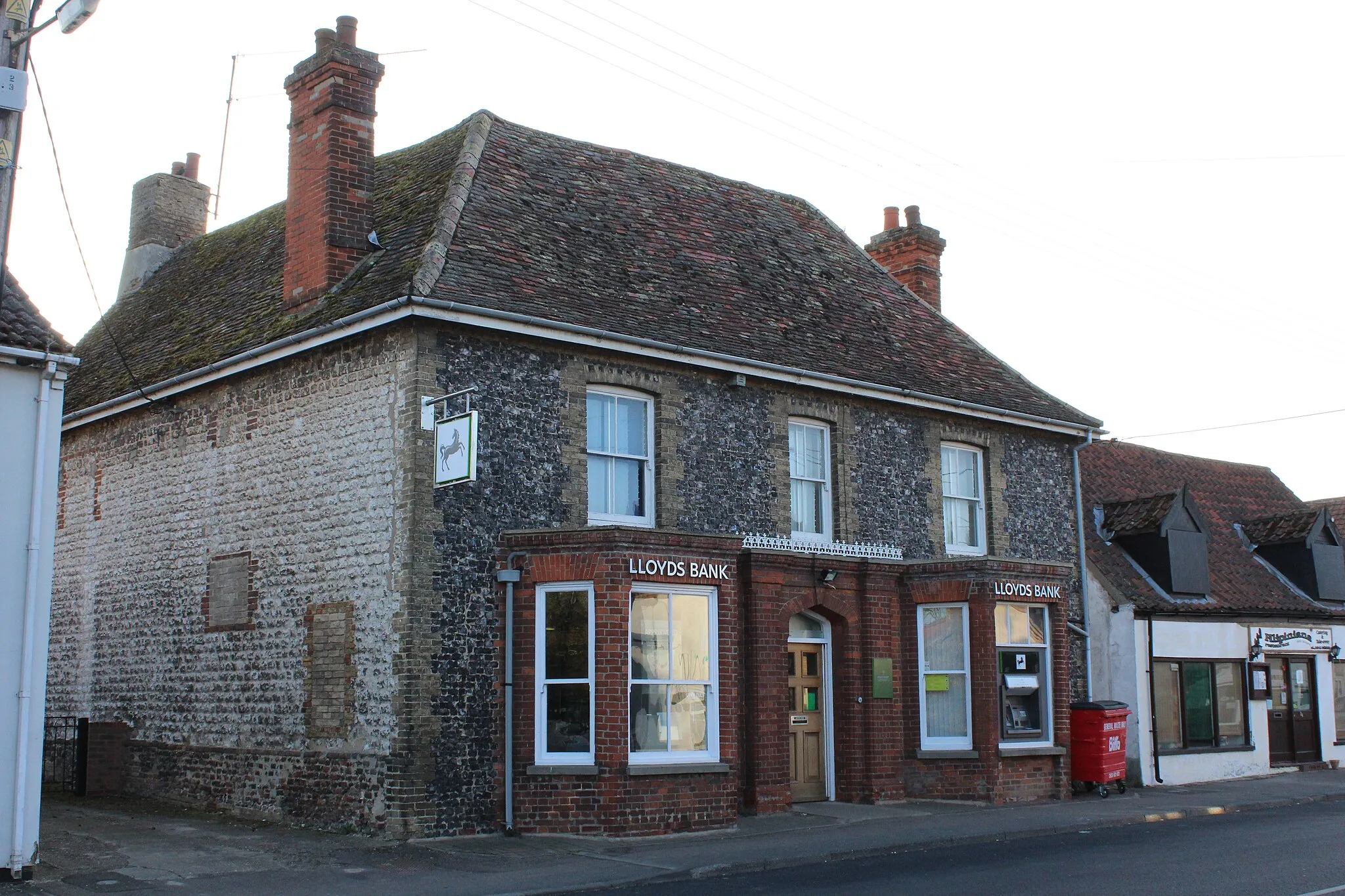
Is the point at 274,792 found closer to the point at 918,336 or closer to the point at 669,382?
the point at 669,382

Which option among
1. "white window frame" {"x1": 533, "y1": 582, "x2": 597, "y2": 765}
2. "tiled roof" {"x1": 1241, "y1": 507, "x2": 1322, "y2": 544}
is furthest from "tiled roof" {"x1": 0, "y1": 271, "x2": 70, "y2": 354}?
"tiled roof" {"x1": 1241, "y1": 507, "x2": 1322, "y2": 544}

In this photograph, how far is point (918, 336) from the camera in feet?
74.0

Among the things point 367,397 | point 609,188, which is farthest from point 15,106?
point 609,188

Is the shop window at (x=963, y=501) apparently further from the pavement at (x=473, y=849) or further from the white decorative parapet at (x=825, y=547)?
the pavement at (x=473, y=849)

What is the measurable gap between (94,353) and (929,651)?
15334 millimetres

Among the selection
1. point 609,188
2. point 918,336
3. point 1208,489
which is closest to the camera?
point 609,188

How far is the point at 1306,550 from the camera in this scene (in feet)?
87.8

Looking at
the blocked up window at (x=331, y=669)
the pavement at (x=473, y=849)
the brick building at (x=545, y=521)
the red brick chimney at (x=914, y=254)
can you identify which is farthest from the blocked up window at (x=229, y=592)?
the red brick chimney at (x=914, y=254)

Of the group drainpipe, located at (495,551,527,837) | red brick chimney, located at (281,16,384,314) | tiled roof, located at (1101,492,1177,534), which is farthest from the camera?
tiled roof, located at (1101,492,1177,534)

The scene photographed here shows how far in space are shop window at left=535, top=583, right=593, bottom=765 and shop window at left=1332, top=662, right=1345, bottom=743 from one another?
18104mm

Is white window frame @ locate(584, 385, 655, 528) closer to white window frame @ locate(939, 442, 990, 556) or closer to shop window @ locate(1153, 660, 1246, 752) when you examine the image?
white window frame @ locate(939, 442, 990, 556)

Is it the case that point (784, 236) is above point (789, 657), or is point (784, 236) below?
above

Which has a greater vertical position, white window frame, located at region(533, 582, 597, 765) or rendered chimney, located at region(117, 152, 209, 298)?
rendered chimney, located at region(117, 152, 209, 298)

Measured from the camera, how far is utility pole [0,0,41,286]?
11617 millimetres
